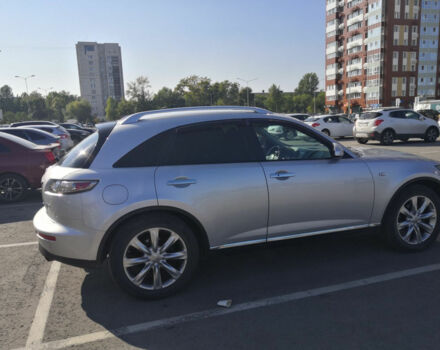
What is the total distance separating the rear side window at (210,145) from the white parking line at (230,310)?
1.34 meters

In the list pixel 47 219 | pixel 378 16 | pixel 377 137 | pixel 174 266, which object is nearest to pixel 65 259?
pixel 47 219

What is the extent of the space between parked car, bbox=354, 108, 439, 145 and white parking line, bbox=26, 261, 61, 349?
54.0 feet

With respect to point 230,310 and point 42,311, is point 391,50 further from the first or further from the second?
point 42,311

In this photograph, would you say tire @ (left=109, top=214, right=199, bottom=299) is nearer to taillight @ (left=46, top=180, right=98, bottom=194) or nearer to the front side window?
taillight @ (left=46, top=180, right=98, bottom=194)

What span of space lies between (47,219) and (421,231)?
4125 millimetres

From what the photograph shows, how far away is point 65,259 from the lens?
11.2 feet

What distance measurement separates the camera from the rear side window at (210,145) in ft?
11.9

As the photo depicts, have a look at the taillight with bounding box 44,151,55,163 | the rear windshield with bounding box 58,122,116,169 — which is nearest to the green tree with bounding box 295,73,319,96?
the taillight with bounding box 44,151,55,163

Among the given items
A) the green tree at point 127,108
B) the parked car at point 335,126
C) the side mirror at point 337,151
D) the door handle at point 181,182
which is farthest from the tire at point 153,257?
the green tree at point 127,108

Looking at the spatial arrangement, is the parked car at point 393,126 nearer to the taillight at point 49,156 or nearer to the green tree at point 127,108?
the taillight at point 49,156

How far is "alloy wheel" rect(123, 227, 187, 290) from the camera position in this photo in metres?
3.45

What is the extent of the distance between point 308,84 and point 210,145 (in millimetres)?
157059

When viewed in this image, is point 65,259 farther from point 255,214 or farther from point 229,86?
point 229,86

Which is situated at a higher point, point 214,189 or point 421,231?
point 214,189
